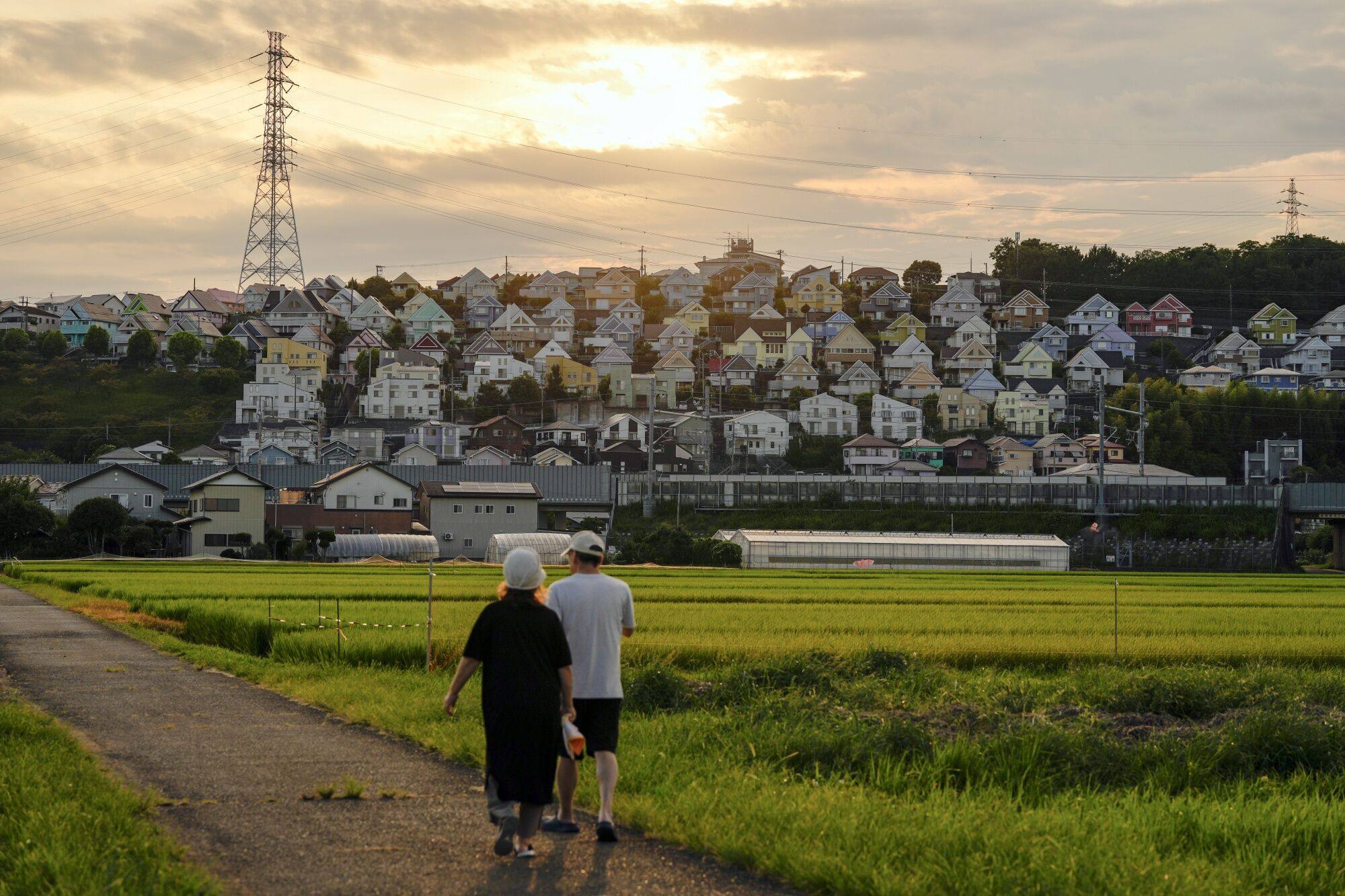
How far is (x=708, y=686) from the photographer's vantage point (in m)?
12.5

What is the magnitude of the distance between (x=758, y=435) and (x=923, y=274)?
5840 cm

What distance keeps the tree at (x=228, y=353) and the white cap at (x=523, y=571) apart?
105 m

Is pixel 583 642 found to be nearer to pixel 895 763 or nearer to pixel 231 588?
pixel 895 763

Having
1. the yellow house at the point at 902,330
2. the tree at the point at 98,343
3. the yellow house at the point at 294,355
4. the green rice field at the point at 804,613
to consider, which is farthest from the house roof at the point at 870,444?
the tree at the point at 98,343

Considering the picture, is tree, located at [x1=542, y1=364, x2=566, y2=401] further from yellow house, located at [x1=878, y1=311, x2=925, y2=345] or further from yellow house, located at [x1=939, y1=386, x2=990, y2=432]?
yellow house, located at [x1=878, y1=311, x2=925, y2=345]

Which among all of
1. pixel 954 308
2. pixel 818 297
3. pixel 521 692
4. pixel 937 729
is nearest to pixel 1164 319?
pixel 954 308

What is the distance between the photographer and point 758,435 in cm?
9438

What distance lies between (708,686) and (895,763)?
3.53 metres

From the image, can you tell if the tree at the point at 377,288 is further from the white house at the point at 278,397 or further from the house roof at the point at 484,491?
the house roof at the point at 484,491

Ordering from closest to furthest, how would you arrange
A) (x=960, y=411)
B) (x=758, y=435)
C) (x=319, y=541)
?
(x=319, y=541)
(x=758, y=435)
(x=960, y=411)

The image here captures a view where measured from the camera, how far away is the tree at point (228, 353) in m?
107

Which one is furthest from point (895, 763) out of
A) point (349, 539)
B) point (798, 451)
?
point (798, 451)

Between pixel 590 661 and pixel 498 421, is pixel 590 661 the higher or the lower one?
the lower one

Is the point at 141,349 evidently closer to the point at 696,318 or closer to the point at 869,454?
the point at 696,318
